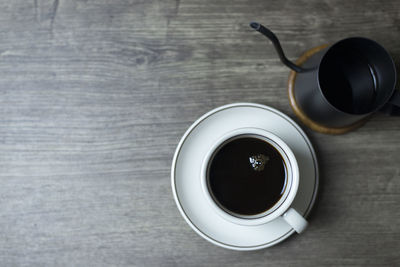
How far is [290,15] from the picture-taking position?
66 cm

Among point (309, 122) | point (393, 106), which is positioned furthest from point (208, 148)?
point (393, 106)

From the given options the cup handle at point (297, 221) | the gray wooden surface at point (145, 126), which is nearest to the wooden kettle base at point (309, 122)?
the gray wooden surface at point (145, 126)

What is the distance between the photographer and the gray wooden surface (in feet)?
2.09

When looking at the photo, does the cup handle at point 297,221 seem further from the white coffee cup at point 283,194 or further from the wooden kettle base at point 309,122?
the wooden kettle base at point 309,122

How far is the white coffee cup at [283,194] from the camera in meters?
0.54

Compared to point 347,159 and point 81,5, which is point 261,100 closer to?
point 347,159

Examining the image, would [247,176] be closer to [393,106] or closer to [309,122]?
[309,122]

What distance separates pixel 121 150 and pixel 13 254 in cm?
27

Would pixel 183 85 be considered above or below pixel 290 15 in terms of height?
below

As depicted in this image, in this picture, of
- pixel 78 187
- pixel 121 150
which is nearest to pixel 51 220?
pixel 78 187

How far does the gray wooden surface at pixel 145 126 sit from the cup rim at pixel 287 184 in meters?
0.11

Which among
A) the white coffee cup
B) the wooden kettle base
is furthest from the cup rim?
the wooden kettle base

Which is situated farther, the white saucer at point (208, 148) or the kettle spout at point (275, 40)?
the white saucer at point (208, 148)

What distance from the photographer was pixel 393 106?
0.55m
